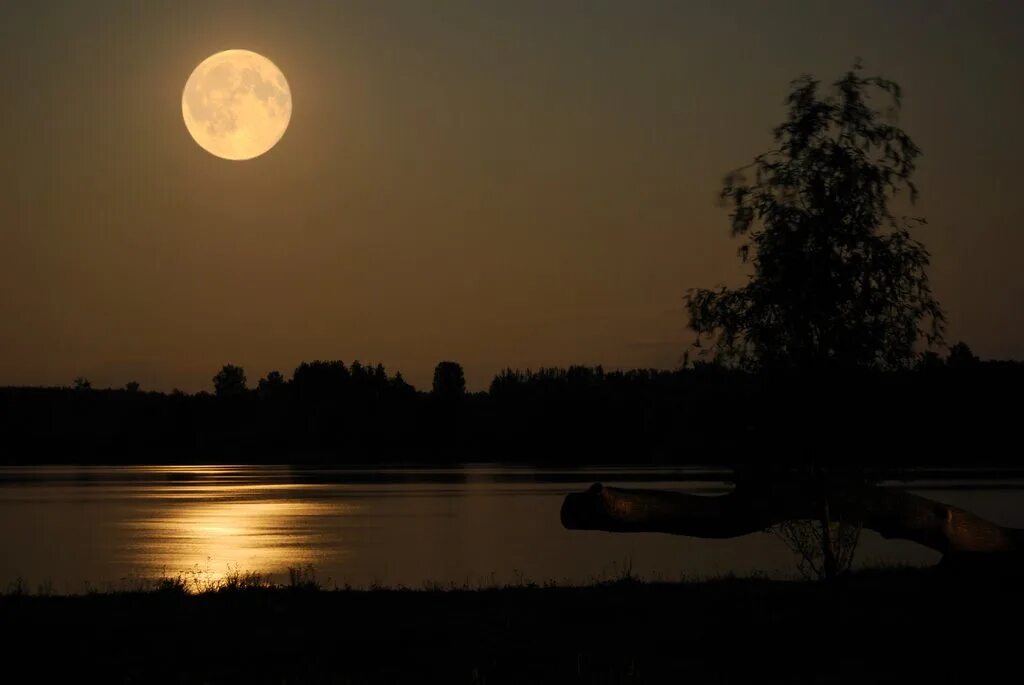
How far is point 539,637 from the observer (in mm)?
15320

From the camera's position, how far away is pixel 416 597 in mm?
18406

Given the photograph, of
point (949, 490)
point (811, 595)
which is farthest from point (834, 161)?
point (949, 490)

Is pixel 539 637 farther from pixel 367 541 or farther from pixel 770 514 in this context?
pixel 367 541

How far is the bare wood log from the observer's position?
15.3 m

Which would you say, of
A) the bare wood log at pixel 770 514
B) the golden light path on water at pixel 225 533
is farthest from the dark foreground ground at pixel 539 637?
the golden light path on water at pixel 225 533

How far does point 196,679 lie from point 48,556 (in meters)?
38.7

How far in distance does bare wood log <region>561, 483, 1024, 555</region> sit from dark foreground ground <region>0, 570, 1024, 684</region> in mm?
860

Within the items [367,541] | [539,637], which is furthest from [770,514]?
[367,541]

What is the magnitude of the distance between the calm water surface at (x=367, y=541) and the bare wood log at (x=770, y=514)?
842cm

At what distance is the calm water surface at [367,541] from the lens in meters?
40.9

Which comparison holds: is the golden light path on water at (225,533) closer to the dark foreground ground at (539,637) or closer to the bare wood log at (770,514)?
the dark foreground ground at (539,637)

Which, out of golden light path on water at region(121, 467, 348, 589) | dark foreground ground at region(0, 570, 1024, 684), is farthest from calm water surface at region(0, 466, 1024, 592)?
dark foreground ground at region(0, 570, 1024, 684)

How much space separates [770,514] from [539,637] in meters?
4.12

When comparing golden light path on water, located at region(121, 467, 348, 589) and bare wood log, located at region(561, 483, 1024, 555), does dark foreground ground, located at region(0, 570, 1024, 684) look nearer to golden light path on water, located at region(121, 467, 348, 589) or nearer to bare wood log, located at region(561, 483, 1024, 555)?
bare wood log, located at region(561, 483, 1024, 555)
